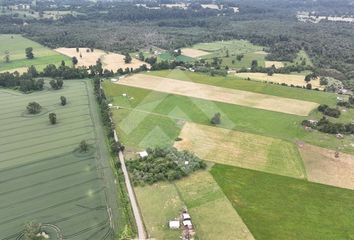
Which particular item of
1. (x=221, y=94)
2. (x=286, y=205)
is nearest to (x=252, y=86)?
(x=221, y=94)

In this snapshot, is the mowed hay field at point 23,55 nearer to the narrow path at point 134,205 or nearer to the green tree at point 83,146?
the green tree at point 83,146

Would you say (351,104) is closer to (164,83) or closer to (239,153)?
(239,153)

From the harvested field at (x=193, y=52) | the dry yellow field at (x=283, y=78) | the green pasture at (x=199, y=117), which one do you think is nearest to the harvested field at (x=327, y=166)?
the green pasture at (x=199, y=117)

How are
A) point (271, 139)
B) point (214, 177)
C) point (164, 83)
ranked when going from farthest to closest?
1. point (164, 83)
2. point (271, 139)
3. point (214, 177)

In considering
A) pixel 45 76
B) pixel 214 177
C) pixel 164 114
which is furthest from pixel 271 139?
pixel 45 76

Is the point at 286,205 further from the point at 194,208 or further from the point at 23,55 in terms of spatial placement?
the point at 23,55

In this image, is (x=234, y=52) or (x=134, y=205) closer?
(x=134, y=205)
